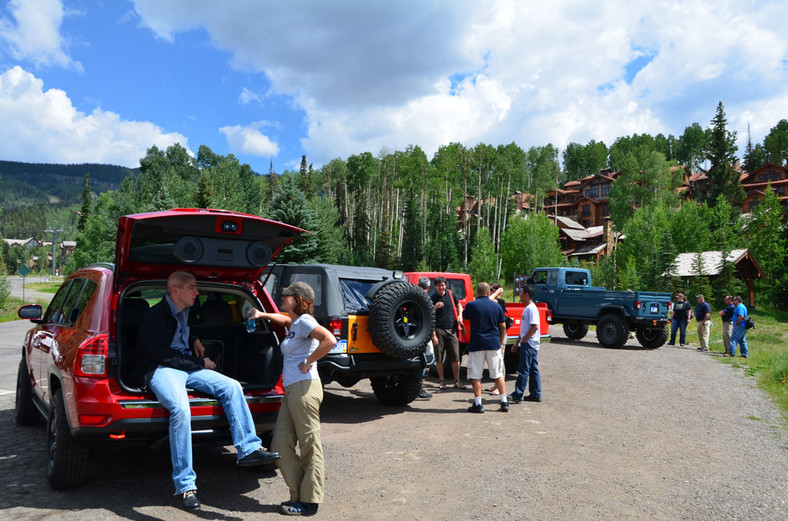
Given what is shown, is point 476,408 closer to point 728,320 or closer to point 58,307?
point 58,307

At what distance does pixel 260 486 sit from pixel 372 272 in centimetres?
399

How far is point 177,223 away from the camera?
4.62 meters

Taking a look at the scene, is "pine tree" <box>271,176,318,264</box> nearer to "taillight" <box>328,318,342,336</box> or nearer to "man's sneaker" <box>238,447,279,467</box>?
"taillight" <box>328,318,342,336</box>

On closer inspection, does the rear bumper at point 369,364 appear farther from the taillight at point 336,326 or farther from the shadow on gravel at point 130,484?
the shadow on gravel at point 130,484

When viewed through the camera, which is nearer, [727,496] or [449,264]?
[727,496]

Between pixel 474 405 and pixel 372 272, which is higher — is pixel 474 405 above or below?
below

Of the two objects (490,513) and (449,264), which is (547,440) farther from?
(449,264)

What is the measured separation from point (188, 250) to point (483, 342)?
481 cm

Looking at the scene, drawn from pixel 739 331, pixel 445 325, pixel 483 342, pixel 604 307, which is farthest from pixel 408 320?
pixel 739 331

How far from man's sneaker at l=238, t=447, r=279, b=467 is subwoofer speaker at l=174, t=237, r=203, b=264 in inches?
66.7

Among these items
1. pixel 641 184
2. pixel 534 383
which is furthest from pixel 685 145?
pixel 534 383

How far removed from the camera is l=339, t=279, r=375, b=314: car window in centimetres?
753

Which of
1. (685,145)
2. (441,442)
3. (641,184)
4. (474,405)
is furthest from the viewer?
(685,145)

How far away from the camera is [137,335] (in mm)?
5145
